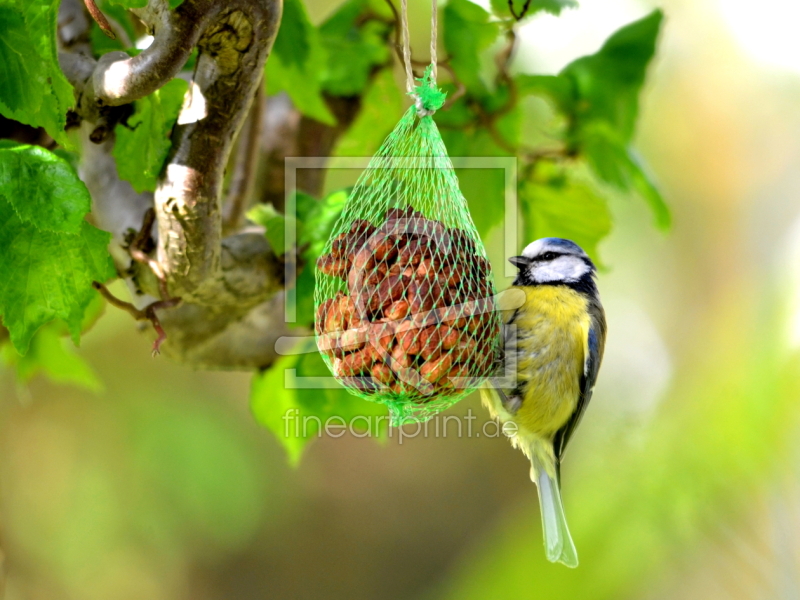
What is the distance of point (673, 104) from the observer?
11.8 feet

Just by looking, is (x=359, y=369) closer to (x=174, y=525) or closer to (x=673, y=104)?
(x=174, y=525)

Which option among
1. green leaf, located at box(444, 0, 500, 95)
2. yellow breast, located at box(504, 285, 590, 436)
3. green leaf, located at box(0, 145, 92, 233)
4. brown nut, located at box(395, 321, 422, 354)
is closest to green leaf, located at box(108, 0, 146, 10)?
green leaf, located at box(0, 145, 92, 233)

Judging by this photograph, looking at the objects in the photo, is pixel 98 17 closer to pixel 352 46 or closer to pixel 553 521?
pixel 352 46

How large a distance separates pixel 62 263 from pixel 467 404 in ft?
8.31

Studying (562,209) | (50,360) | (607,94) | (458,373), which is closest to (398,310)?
(458,373)

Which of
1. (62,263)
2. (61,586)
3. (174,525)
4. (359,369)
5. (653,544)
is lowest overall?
(61,586)

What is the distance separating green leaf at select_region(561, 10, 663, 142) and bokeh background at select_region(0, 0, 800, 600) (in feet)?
5.11

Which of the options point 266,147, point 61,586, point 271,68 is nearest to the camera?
point 271,68

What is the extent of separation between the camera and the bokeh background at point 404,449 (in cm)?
317

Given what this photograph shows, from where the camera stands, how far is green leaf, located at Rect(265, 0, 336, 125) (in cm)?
132

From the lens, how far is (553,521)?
1573 mm

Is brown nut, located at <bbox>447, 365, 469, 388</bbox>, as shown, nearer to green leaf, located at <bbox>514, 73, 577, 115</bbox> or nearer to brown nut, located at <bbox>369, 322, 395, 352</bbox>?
brown nut, located at <bbox>369, 322, 395, 352</bbox>

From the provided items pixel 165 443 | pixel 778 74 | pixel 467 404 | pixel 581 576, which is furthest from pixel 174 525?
pixel 778 74

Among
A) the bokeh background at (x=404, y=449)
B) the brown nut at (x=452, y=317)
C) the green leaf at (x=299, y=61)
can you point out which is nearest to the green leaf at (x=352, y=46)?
the green leaf at (x=299, y=61)
